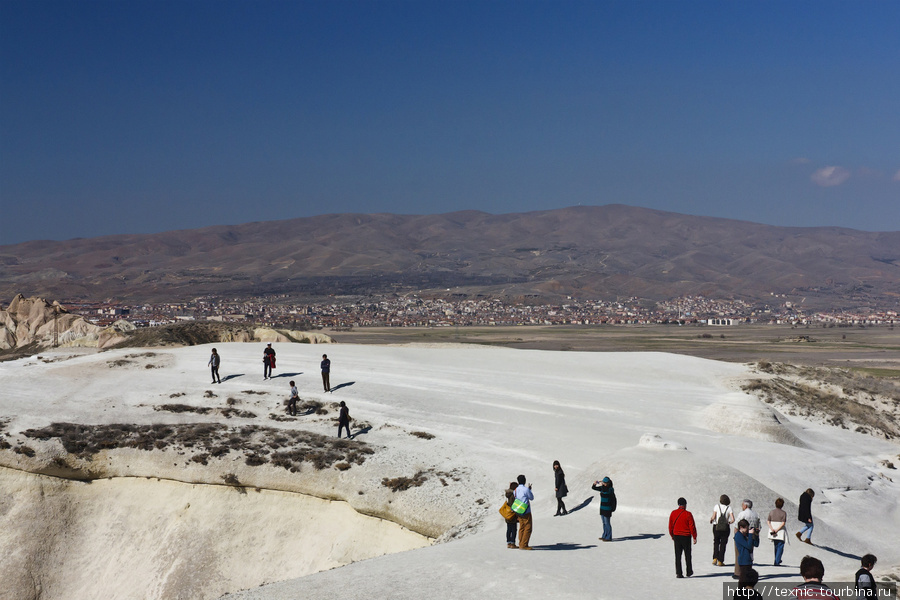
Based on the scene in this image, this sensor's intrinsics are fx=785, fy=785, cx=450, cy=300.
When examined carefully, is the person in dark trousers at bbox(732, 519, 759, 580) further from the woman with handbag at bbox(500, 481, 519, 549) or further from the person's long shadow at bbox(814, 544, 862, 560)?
the person's long shadow at bbox(814, 544, 862, 560)

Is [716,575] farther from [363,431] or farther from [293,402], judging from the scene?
[293,402]

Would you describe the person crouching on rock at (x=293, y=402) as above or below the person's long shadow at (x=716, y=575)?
above

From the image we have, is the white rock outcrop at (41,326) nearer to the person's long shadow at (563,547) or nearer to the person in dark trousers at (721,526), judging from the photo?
the person's long shadow at (563,547)

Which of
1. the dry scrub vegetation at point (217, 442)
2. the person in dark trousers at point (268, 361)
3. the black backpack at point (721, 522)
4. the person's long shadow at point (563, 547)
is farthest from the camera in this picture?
the person in dark trousers at point (268, 361)

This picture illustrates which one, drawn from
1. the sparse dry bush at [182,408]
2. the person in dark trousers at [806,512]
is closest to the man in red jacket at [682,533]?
the person in dark trousers at [806,512]

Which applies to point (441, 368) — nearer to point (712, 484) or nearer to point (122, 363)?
point (122, 363)

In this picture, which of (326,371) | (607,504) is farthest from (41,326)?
(607,504)
